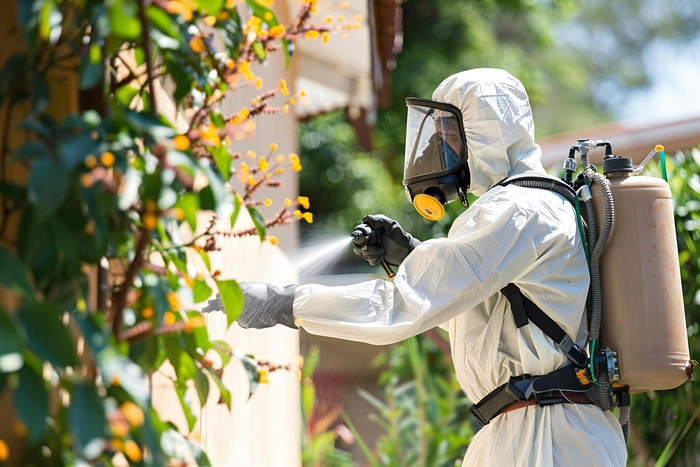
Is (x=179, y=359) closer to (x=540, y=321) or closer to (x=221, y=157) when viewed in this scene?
(x=221, y=157)

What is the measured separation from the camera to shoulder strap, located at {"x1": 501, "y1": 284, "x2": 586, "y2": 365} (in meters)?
3.05

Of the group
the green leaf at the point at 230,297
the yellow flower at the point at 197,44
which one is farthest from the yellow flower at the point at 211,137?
the green leaf at the point at 230,297

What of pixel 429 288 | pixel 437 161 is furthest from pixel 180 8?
pixel 437 161

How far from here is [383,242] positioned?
3.46 metres

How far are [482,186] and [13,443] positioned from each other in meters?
1.84

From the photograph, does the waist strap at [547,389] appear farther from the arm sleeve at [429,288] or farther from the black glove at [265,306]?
the black glove at [265,306]

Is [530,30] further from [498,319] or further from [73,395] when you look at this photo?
[73,395]

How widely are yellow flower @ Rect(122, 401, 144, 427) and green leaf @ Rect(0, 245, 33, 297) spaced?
0.23 m

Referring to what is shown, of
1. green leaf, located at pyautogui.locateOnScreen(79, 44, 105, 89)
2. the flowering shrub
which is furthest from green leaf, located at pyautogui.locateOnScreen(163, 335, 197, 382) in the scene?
green leaf, located at pyautogui.locateOnScreen(79, 44, 105, 89)

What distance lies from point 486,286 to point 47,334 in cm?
156

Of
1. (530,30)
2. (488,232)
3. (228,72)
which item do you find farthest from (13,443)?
(530,30)

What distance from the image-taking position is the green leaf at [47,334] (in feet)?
5.29

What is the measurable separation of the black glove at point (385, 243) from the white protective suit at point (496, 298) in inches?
11.9

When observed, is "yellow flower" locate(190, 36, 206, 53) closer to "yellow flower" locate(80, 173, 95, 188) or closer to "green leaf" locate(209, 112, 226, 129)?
"green leaf" locate(209, 112, 226, 129)
